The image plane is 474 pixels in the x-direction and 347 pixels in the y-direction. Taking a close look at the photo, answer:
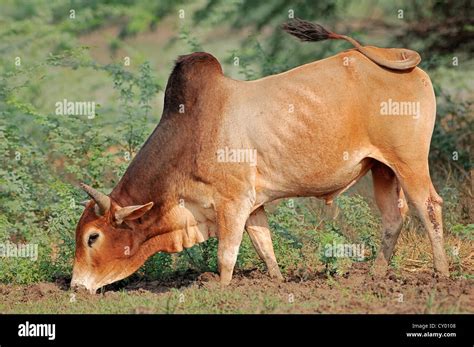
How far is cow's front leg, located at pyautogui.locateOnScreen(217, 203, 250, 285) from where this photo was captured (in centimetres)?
828

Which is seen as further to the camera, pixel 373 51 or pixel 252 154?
pixel 373 51

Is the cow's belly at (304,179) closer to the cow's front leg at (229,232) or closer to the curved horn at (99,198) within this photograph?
the cow's front leg at (229,232)

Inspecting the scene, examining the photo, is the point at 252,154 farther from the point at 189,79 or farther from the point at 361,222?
the point at 361,222

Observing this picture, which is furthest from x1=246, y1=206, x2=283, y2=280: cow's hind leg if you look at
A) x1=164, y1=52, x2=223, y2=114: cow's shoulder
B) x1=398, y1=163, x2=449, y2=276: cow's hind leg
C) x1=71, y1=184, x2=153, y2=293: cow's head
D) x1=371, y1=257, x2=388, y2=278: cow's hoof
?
x1=398, y1=163, x2=449, y2=276: cow's hind leg

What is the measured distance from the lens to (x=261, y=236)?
8875 mm

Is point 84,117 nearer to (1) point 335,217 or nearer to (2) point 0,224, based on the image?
(2) point 0,224

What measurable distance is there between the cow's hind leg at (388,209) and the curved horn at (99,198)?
2.34 meters

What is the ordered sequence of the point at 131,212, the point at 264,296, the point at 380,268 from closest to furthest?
the point at 264,296
the point at 131,212
the point at 380,268

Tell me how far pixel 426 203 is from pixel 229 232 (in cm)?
166

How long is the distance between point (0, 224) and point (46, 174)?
134 cm

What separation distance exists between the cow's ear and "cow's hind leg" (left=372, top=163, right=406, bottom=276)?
2.04 meters

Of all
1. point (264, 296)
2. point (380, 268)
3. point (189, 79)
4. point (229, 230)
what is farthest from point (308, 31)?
point (264, 296)
